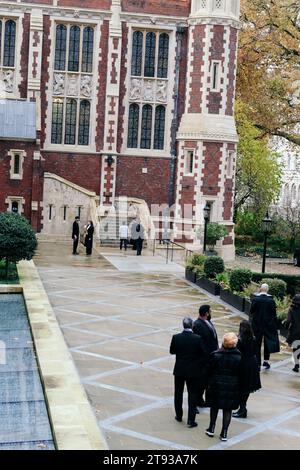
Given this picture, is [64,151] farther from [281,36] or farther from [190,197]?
[281,36]

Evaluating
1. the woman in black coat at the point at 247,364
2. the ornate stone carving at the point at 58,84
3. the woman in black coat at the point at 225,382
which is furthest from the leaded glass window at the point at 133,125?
the woman in black coat at the point at 225,382

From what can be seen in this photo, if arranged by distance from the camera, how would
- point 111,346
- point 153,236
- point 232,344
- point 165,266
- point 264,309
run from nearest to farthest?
1. point 232,344
2. point 264,309
3. point 111,346
4. point 165,266
5. point 153,236

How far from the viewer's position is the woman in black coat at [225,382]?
395 inches

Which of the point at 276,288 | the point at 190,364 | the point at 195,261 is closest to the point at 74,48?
the point at 195,261

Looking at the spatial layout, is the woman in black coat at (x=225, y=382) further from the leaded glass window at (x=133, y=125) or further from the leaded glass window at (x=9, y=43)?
the leaded glass window at (x=9, y=43)

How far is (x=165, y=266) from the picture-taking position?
2941 centimetres

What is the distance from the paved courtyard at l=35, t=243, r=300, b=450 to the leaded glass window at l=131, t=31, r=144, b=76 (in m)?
15.8

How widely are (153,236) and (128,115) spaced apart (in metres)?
7.12

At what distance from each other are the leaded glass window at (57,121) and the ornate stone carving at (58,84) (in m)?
0.48

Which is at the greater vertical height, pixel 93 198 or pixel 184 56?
pixel 184 56

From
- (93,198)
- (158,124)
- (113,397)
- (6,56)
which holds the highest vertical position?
(6,56)

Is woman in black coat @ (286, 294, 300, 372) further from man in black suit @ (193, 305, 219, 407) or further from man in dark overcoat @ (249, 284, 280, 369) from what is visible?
man in black suit @ (193, 305, 219, 407)

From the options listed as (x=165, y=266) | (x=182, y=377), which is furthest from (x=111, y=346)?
(x=165, y=266)

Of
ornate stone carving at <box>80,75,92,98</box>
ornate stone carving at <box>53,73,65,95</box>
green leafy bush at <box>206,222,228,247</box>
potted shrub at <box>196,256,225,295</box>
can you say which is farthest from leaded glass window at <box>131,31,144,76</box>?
potted shrub at <box>196,256,225,295</box>
